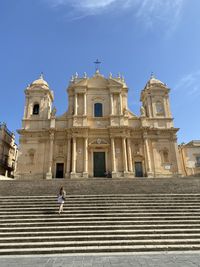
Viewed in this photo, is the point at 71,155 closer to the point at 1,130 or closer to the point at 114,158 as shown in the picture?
the point at 114,158

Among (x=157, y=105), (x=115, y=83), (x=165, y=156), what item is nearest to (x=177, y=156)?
(x=165, y=156)

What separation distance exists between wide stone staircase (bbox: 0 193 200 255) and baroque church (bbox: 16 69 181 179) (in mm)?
11949

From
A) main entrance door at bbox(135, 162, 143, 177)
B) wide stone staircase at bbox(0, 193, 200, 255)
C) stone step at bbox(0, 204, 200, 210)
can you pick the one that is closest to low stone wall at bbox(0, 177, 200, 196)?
wide stone staircase at bbox(0, 193, 200, 255)

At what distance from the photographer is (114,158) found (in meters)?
24.6

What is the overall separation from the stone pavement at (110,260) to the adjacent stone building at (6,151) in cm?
2764

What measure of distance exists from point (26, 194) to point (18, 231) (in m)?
4.86

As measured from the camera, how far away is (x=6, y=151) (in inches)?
1342

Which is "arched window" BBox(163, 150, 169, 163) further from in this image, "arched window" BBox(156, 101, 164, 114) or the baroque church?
"arched window" BBox(156, 101, 164, 114)

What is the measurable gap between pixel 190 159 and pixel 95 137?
15.4 metres

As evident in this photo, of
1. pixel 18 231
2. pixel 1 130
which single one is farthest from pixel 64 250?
pixel 1 130

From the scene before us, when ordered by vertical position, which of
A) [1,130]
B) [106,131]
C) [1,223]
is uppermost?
[1,130]

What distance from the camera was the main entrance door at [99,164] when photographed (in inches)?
980

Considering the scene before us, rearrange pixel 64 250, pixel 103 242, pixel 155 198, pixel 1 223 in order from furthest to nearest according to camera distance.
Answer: pixel 155 198, pixel 1 223, pixel 103 242, pixel 64 250

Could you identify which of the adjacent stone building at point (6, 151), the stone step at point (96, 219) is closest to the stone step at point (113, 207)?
the stone step at point (96, 219)
